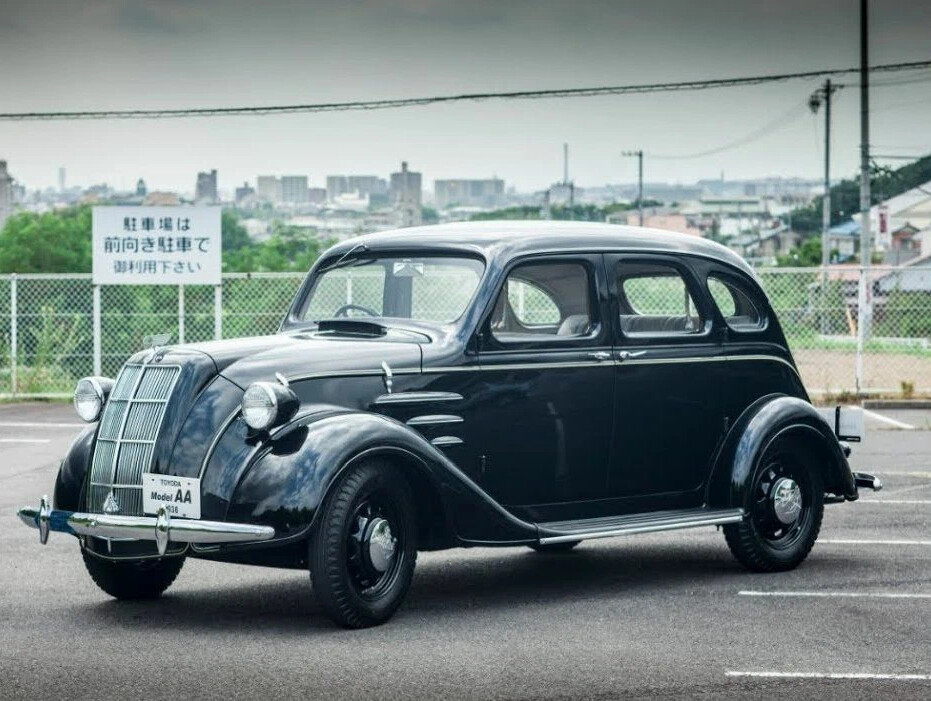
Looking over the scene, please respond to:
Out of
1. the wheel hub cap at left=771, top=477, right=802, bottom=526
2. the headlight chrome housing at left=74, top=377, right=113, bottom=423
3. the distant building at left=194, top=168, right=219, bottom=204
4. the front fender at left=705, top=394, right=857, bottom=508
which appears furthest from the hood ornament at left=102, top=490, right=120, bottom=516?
the distant building at left=194, top=168, right=219, bottom=204

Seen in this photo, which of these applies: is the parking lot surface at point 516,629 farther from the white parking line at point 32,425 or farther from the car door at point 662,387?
the white parking line at point 32,425

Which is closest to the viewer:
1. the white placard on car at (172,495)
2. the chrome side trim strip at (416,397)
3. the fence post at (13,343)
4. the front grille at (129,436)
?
the white placard on car at (172,495)

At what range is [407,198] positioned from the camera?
393 ft

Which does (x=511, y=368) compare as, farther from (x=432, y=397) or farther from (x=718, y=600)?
(x=718, y=600)

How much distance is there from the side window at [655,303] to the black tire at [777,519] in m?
0.91

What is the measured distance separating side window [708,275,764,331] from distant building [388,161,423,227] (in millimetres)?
90801

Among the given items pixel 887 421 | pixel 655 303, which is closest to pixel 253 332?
pixel 887 421

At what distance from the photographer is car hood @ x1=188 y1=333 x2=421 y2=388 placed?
26.6ft

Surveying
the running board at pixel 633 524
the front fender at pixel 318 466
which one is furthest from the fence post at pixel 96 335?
Result: the front fender at pixel 318 466

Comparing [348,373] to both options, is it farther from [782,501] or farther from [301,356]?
[782,501]

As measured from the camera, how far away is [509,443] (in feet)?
28.9

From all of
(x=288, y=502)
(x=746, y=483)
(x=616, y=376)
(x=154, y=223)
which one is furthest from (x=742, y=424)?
(x=154, y=223)

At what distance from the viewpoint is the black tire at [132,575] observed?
28.8 feet

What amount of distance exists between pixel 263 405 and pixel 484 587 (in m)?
2.20
